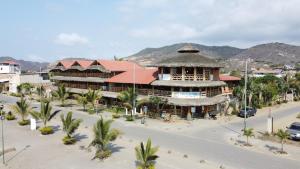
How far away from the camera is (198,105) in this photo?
144ft

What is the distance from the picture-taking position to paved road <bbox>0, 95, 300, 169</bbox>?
82.9ft

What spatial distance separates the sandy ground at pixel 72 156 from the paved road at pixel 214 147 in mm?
→ 1538

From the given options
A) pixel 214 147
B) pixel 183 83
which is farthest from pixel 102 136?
pixel 183 83

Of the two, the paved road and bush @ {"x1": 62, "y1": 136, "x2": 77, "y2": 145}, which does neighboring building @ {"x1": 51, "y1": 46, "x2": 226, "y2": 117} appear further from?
bush @ {"x1": 62, "y1": 136, "x2": 77, "y2": 145}

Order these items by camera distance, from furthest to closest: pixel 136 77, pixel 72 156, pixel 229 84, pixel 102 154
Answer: pixel 229 84, pixel 136 77, pixel 72 156, pixel 102 154

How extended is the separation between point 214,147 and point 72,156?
1316 centimetres

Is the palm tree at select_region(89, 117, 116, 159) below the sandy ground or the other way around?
the other way around

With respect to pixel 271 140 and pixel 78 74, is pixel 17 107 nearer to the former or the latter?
pixel 78 74

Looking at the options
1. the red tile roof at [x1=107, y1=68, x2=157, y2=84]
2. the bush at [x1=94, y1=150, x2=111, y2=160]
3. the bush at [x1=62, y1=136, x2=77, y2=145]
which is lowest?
the bush at [x1=94, y1=150, x2=111, y2=160]

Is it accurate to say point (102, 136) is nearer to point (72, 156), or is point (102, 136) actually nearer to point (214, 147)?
point (72, 156)

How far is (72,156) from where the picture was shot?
27.7 m

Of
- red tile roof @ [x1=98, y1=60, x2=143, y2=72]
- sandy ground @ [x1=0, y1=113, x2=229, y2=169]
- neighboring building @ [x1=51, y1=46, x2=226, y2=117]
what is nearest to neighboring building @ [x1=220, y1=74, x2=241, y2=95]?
neighboring building @ [x1=51, y1=46, x2=226, y2=117]

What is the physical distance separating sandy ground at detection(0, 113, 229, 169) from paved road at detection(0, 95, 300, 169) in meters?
1.54

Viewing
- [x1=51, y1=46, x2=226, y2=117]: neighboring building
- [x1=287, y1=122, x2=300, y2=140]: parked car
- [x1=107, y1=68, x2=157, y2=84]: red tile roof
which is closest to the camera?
[x1=287, y1=122, x2=300, y2=140]: parked car
